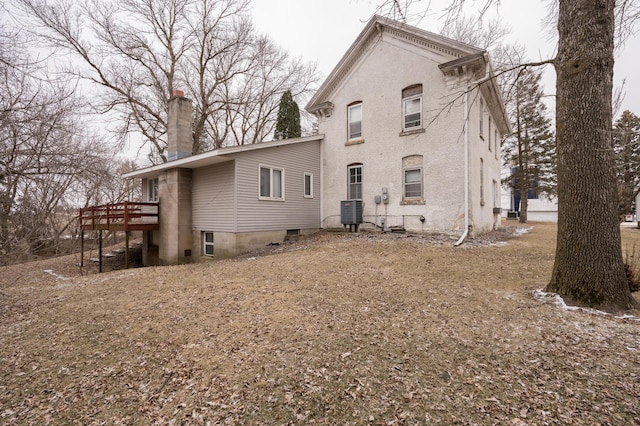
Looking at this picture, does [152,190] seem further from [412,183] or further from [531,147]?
[531,147]

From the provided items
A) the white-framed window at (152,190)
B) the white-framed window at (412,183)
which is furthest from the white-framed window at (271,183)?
the white-framed window at (152,190)

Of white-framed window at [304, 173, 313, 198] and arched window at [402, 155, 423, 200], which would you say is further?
white-framed window at [304, 173, 313, 198]

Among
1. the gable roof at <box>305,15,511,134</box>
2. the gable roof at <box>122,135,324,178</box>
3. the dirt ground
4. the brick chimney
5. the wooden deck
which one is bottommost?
the dirt ground

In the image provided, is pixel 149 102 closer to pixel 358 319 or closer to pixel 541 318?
pixel 358 319

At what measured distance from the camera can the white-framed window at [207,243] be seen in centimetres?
1190

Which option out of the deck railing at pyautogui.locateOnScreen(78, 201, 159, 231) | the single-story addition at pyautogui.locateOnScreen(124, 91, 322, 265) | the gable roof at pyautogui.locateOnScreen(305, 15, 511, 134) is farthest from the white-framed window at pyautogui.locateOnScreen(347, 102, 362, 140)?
the deck railing at pyautogui.locateOnScreen(78, 201, 159, 231)

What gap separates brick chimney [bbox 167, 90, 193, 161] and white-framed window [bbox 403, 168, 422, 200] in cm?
904

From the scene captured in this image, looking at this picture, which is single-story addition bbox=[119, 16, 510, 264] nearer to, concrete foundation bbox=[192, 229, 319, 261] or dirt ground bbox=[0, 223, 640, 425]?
concrete foundation bbox=[192, 229, 319, 261]

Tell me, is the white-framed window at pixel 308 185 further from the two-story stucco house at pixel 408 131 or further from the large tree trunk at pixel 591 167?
Answer: the large tree trunk at pixel 591 167

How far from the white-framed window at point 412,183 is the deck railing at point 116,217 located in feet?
34.3

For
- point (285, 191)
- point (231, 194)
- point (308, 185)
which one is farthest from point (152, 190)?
point (308, 185)

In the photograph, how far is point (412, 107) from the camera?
456 inches

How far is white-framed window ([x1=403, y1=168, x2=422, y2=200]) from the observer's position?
1138 centimetres

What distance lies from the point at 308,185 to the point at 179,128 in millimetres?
5954
